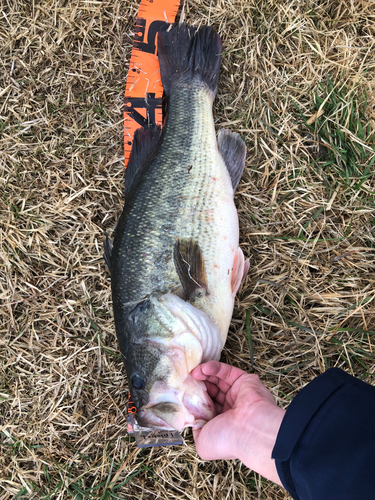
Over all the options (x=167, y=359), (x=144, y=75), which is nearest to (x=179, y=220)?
(x=167, y=359)

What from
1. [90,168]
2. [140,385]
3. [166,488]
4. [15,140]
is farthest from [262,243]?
[15,140]

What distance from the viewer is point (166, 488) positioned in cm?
267

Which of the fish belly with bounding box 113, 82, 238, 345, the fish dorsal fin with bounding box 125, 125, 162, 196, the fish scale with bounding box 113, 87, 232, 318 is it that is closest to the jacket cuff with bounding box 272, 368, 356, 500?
the fish belly with bounding box 113, 82, 238, 345

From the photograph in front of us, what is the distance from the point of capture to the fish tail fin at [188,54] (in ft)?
8.94

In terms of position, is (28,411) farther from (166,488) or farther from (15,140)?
(15,140)

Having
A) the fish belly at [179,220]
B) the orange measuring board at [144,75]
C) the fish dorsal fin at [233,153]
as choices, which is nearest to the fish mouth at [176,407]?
the fish belly at [179,220]

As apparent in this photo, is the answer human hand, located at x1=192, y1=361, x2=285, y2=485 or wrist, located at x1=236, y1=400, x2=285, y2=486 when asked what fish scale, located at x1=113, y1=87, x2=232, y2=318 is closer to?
human hand, located at x1=192, y1=361, x2=285, y2=485

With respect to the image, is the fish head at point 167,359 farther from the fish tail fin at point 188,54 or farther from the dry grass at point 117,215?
the fish tail fin at point 188,54

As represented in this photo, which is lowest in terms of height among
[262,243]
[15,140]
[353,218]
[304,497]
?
[304,497]

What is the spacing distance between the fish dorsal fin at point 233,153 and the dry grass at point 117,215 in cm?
20

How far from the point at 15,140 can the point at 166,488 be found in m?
3.30

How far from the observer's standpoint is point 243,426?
2.05 m

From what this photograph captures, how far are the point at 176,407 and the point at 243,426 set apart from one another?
1.48 feet

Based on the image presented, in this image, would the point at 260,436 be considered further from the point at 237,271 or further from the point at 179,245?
the point at 179,245
